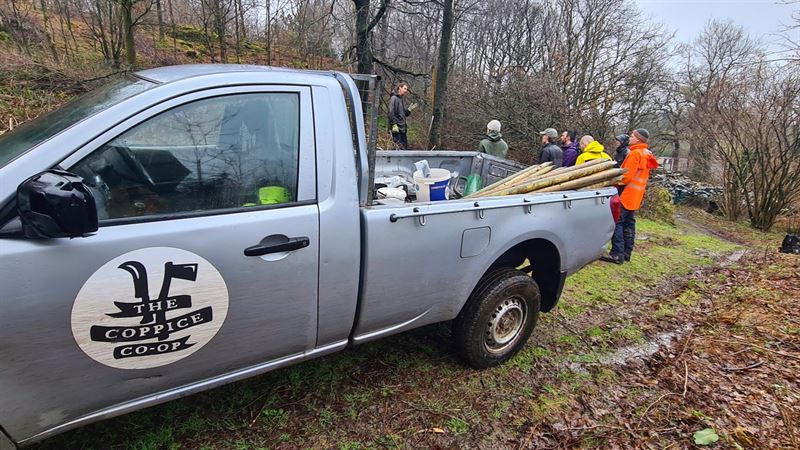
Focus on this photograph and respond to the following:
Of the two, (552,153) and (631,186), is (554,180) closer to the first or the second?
(631,186)

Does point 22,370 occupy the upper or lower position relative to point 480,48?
lower

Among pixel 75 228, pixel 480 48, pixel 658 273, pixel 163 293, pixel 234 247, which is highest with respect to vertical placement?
pixel 480 48

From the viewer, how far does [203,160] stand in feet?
6.50

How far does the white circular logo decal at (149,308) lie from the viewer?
1645 mm

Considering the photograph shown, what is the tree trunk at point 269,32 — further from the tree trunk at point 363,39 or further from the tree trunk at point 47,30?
the tree trunk at point 47,30

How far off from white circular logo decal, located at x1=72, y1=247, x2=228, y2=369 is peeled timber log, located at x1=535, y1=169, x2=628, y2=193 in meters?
2.60

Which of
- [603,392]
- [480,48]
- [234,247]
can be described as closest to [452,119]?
[480,48]

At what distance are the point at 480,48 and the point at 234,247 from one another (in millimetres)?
21878

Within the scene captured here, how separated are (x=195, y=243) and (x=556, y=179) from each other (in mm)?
2841

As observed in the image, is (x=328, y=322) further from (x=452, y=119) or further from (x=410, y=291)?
(x=452, y=119)

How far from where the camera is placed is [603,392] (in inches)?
124

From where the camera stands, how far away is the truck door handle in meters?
1.95

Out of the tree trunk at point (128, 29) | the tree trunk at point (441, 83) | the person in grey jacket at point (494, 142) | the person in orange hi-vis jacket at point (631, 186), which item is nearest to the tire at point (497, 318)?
the person in orange hi-vis jacket at point (631, 186)

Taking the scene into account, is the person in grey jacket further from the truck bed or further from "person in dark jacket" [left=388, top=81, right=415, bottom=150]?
"person in dark jacket" [left=388, top=81, right=415, bottom=150]
